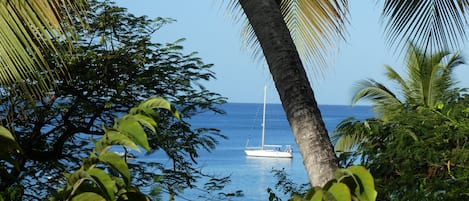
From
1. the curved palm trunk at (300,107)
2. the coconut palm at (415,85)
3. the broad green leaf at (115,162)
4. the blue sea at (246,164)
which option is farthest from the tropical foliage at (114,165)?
Answer: the coconut palm at (415,85)

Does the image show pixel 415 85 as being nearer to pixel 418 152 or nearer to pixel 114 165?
pixel 418 152

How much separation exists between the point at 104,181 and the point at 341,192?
0.28m

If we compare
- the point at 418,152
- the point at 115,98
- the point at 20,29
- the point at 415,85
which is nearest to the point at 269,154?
the point at 415,85

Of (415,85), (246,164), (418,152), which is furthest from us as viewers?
(246,164)

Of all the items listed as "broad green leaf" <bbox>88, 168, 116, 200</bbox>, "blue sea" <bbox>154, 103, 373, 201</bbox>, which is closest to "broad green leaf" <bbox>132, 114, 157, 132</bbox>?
"broad green leaf" <bbox>88, 168, 116, 200</bbox>

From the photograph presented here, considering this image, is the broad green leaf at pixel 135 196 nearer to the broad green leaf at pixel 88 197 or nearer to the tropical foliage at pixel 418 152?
the broad green leaf at pixel 88 197

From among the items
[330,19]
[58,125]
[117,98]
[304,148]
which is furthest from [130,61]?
[304,148]

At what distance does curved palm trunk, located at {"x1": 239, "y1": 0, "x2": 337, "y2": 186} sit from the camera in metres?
3.43

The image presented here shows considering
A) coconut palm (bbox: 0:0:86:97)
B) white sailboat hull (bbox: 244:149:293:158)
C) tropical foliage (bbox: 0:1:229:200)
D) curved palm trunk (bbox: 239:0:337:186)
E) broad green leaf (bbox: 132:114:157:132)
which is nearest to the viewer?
broad green leaf (bbox: 132:114:157:132)

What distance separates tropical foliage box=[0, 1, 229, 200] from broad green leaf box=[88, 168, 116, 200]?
6659 mm

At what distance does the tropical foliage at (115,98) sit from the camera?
784cm

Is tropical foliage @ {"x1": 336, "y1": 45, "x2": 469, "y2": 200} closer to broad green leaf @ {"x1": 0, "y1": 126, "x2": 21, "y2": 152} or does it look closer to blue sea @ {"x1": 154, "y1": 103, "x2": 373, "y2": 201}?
blue sea @ {"x1": 154, "y1": 103, "x2": 373, "y2": 201}

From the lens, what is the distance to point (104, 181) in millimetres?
950

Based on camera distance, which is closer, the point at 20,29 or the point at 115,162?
the point at 115,162
